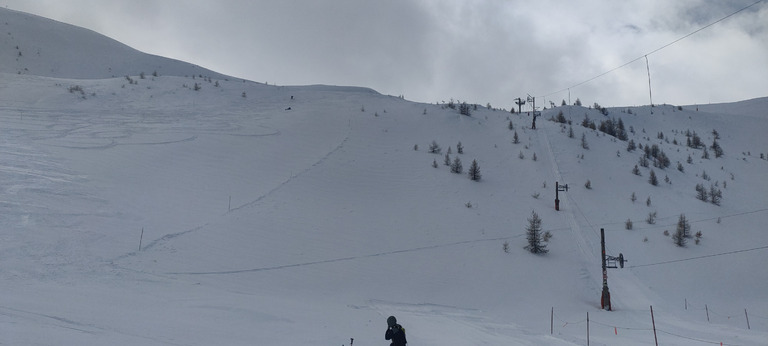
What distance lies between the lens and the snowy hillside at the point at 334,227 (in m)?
10.9

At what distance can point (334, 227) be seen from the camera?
1795 cm

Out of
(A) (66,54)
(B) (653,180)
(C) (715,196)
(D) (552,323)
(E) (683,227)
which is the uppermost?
(A) (66,54)

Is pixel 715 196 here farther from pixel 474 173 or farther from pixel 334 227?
pixel 334 227

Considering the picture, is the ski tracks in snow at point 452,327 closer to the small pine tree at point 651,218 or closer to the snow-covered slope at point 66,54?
the small pine tree at point 651,218

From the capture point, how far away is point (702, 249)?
21078 mm

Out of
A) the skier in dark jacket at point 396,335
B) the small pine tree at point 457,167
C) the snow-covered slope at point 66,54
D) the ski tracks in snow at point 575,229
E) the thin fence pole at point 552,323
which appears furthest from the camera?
the snow-covered slope at point 66,54

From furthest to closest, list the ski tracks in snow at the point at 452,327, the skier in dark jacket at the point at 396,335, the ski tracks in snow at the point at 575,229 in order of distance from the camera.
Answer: the ski tracks in snow at the point at 575,229, the ski tracks in snow at the point at 452,327, the skier in dark jacket at the point at 396,335

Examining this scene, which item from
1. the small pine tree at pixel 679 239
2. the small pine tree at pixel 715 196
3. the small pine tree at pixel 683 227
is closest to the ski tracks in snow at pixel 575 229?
the small pine tree at pixel 679 239

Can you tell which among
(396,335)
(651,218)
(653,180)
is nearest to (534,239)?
(651,218)

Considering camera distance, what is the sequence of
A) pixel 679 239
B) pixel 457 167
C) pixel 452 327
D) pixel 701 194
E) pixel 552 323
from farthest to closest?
1. pixel 701 194
2. pixel 457 167
3. pixel 679 239
4. pixel 552 323
5. pixel 452 327

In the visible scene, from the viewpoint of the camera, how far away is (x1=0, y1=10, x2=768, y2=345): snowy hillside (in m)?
10.9

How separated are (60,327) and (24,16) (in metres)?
56.3

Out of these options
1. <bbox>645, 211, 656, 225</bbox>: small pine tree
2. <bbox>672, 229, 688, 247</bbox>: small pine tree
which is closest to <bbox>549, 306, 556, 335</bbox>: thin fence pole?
<bbox>672, 229, 688, 247</bbox>: small pine tree

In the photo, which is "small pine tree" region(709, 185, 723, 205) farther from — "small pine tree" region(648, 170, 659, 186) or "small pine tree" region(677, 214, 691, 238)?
"small pine tree" region(677, 214, 691, 238)
